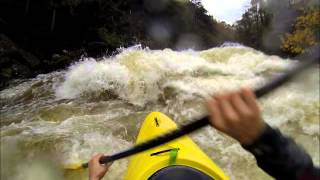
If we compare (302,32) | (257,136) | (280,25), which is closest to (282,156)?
(257,136)

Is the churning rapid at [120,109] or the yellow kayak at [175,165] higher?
the yellow kayak at [175,165]

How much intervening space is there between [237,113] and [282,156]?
5.4 inches

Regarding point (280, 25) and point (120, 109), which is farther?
point (280, 25)

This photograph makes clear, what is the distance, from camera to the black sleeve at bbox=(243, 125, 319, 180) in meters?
0.71

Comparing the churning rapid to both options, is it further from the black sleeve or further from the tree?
the black sleeve

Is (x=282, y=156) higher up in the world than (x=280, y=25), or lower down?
higher up

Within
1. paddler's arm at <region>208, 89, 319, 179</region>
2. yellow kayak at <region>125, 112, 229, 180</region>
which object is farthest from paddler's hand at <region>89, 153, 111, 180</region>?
paddler's arm at <region>208, 89, 319, 179</region>

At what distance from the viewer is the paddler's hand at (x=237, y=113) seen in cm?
63

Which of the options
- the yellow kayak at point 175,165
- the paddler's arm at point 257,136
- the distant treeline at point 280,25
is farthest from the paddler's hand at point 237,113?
the distant treeline at point 280,25

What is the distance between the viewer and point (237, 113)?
65 cm

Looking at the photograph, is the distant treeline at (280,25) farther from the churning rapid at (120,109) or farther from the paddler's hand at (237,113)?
the paddler's hand at (237,113)

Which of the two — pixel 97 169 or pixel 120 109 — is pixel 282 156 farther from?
pixel 120 109

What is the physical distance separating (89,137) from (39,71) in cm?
453

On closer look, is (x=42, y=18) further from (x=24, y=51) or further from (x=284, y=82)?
(x=284, y=82)
